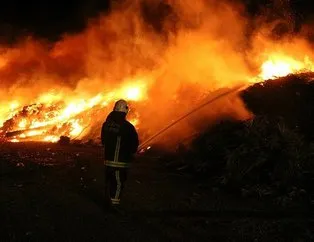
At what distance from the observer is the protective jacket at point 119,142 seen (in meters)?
8.32

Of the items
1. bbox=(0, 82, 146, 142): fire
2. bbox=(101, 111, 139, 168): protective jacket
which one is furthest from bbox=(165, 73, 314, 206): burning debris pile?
bbox=(0, 82, 146, 142): fire

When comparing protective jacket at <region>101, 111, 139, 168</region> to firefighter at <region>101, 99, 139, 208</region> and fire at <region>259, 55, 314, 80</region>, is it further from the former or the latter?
fire at <region>259, 55, 314, 80</region>

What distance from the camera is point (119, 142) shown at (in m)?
8.34

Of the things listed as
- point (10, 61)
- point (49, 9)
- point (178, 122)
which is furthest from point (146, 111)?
point (49, 9)

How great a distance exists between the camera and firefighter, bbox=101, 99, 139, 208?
27.1 feet

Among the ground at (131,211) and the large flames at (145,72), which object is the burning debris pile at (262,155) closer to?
the ground at (131,211)

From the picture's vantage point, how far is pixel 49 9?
3475 centimetres

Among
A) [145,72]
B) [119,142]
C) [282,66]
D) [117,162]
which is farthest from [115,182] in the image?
[145,72]

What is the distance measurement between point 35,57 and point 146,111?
14.2 metres

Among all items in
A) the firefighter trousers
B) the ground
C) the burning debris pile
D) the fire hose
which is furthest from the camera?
the fire hose

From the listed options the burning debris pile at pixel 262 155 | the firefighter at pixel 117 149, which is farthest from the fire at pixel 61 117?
the firefighter at pixel 117 149

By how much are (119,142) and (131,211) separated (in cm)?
140

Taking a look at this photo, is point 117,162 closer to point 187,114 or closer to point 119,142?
point 119,142

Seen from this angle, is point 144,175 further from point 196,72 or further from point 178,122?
point 196,72
